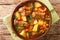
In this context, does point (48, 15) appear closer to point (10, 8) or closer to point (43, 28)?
point (43, 28)

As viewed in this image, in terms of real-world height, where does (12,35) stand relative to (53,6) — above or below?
below

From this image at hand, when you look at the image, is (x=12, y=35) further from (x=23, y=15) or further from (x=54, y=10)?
(x=54, y=10)

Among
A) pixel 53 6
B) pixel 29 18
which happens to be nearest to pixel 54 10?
pixel 53 6

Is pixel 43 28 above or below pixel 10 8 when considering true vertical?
below

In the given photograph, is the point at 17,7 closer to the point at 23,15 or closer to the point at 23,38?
the point at 23,15

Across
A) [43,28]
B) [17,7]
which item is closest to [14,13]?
[17,7]

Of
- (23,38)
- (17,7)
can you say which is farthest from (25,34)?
(17,7)

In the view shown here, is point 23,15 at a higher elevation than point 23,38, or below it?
higher
